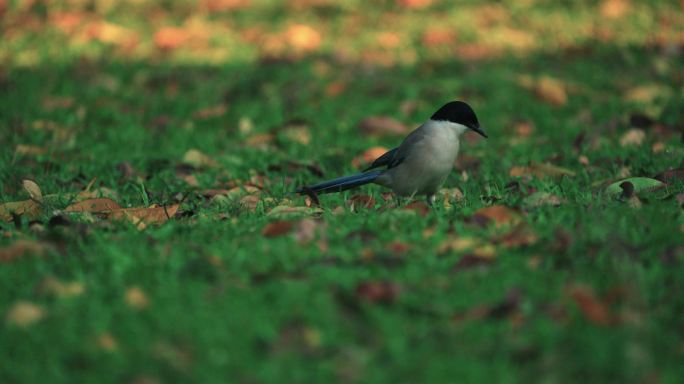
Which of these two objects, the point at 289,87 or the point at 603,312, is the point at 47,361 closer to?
the point at 603,312

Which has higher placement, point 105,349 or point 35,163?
point 105,349

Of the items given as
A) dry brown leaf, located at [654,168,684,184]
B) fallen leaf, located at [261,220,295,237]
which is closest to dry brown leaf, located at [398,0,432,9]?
dry brown leaf, located at [654,168,684,184]

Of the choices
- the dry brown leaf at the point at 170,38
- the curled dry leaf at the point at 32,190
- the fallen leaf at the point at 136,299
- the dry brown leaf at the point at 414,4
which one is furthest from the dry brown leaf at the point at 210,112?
the fallen leaf at the point at 136,299

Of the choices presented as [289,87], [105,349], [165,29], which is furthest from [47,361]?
[165,29]

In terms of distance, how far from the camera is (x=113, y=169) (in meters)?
6.14

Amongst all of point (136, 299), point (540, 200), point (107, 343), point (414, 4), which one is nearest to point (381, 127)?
point (540, 200)

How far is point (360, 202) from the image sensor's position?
5145 mm

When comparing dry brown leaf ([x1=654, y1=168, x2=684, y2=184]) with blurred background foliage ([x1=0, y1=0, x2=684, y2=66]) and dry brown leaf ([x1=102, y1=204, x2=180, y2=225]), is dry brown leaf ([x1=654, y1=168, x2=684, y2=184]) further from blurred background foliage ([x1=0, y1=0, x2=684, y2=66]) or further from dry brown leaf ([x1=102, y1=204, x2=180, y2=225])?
blurred background foliage ([x1=0, y1=0, x2=684, y2=66])

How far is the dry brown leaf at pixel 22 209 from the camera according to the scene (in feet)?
15.4

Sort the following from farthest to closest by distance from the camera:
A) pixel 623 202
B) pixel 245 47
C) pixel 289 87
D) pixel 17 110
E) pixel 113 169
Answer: pixel 245 47 < pixel 289 87 < pixel 17 110 < pixel 113 169 < pixel 623 202

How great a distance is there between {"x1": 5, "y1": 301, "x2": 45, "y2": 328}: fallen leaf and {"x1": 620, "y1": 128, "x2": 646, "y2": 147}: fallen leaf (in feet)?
14.3

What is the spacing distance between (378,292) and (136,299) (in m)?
0.82

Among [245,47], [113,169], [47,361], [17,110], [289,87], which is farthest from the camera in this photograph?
[245,47]

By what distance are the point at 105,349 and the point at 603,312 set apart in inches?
61.5
